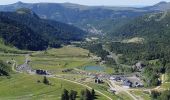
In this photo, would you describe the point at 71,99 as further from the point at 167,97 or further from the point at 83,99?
the point at 167,97

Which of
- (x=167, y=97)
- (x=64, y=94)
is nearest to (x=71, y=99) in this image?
(x=64, y=94)

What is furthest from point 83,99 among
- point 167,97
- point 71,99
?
point 167,97

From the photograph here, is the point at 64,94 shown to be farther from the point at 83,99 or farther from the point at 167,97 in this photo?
the point at 167,97

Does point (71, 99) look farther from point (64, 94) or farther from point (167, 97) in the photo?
point (167, 97)
